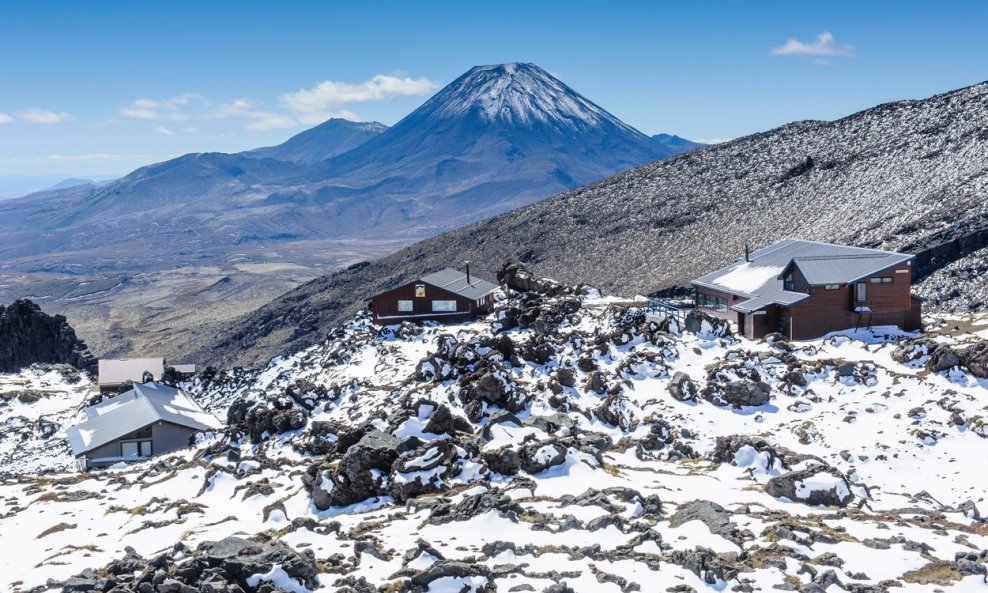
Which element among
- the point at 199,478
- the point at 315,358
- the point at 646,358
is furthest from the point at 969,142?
the point at 199,478

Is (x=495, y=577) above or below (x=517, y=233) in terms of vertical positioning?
below

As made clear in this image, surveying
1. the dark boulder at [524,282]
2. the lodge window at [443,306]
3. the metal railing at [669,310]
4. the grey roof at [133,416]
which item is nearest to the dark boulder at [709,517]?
the metal railing at [669,310]

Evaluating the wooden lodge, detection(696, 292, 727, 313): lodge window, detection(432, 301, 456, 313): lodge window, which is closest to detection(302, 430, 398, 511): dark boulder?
the wooden lodge

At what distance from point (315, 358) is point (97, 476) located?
61.4ft

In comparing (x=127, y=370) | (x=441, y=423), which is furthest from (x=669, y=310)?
(x=127, y=370)

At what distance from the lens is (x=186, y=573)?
637 inches

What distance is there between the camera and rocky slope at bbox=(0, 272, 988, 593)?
16.2 m

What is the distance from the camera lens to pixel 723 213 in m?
90.5

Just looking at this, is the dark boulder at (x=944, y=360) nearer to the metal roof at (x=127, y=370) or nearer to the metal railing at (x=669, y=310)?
the metal railing at (x=669, y=310)

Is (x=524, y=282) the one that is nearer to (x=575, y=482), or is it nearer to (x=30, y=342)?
(x=575, y=482)

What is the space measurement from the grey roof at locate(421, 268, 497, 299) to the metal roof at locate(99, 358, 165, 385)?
20.7 metres

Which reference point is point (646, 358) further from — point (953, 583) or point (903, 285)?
point (953, 583)

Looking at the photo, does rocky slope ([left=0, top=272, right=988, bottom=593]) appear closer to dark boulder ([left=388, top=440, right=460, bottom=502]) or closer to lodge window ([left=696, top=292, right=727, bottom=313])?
dark boulder ([left=388, top=440, right=460, bottom=502])

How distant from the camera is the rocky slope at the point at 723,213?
73125mm
